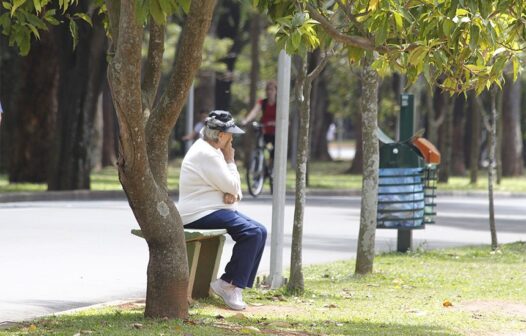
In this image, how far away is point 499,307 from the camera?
1055 centimetres

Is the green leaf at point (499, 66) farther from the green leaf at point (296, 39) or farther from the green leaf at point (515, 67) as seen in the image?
the green leaf at point (296, 39)

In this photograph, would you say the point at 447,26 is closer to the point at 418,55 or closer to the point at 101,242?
the point at 418,55

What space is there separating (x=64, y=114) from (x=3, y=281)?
45.0ft

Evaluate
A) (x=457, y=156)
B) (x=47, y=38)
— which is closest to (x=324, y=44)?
(x=47, y=38)

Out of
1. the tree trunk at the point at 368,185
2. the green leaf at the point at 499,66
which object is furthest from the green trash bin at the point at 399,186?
the green leaf at the point at 499,66

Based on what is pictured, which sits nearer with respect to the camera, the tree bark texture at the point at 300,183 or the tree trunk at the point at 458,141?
the tree bark texture at the point at 300,183

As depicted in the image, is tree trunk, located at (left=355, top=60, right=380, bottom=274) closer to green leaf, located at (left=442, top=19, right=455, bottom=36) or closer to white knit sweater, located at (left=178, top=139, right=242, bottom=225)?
white knit sweater, located at (left=178, top=139, right=242, bottom=225)

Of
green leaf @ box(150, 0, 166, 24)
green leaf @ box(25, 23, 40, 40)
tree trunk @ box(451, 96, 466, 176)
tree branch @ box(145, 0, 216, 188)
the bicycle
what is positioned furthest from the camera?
tree trunk @ box(451, 96, 466, 176)

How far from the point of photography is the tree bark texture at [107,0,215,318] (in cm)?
817

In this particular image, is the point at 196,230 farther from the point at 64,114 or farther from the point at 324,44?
the point at 64,114

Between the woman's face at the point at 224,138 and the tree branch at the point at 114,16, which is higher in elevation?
the tree branch at the point at 114,16

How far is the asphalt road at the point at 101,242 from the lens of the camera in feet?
36.0

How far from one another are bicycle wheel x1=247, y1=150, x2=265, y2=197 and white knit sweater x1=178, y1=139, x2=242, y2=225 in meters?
13.5

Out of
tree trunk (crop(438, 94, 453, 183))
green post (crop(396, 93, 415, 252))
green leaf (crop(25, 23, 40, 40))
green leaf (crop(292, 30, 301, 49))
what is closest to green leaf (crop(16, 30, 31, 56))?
green leaf (crop(25, 23, 40, 40))
